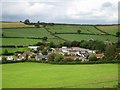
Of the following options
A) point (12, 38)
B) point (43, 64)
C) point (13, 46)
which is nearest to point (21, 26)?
point (12, 38)

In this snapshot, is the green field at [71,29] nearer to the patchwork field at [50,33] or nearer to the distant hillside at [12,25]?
the patchwork field at [50,33]

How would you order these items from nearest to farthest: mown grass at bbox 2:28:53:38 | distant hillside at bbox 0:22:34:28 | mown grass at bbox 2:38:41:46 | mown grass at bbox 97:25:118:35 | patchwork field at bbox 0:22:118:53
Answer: mown grass at bbox 2:38:41:46 → patchwork field at bbox 0:22:118:53 → mown grass at bbox 2:28:53:38 → distant hillside at bbox 0:22:34:28 → mown grass at bbox 97:25:118:35

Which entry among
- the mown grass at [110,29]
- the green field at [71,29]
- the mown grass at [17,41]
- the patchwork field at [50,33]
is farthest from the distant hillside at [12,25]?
the mown grass at [110,29]

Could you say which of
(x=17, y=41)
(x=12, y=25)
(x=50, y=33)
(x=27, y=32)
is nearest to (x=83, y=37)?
(x=50, y=33)

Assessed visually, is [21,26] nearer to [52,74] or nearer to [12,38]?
[12,38]

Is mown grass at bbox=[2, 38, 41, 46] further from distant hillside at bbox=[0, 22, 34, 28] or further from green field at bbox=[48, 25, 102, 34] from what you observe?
green field at bbox=[48, 25, 102, 34]

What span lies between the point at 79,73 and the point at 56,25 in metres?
60.6

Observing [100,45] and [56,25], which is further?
[56,25]

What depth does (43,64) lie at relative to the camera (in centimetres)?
4800

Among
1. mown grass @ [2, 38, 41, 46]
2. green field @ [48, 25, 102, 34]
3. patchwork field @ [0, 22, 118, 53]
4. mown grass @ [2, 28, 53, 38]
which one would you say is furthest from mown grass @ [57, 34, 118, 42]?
mown grass @ [2, 38, 41, 46]

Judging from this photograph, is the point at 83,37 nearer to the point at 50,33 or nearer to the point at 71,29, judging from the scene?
the point at 50,33

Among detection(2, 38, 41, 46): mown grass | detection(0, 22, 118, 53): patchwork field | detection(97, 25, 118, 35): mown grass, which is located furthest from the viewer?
detection(97, 25, 118, 35): mown grass

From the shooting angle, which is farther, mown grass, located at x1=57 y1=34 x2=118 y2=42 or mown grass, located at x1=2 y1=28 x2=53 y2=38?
mown grass, located at x1=57 y1=34 x2=118 y2=42

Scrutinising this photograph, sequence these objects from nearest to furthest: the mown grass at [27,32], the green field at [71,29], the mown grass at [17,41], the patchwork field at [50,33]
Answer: the mown grass at [17,41] → the patchwork field at [50,33] → the mown grass at [27,32] → the green field at [71,29]
